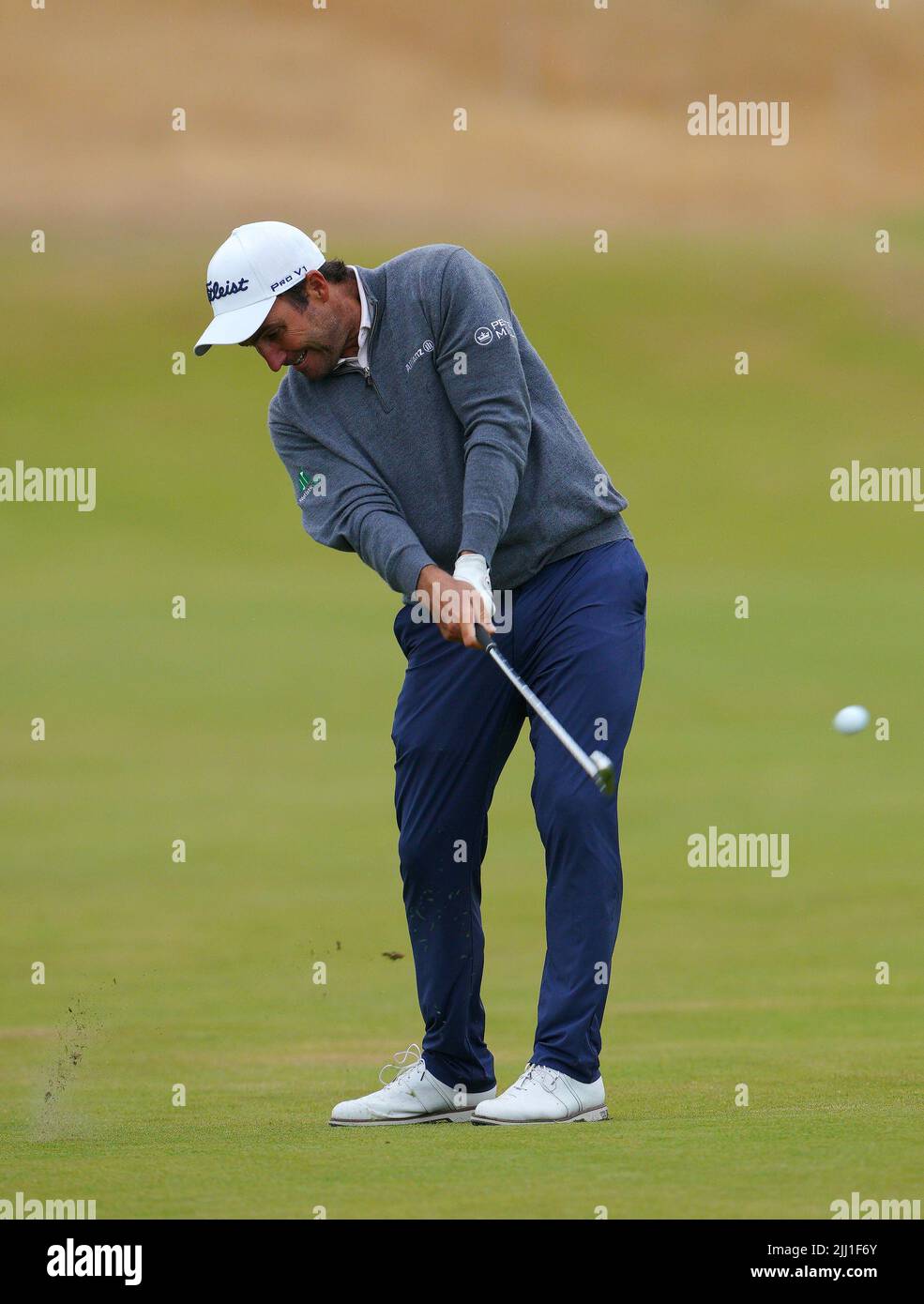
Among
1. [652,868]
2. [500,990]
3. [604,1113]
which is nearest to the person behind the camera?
[604,1113]

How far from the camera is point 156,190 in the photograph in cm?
3228

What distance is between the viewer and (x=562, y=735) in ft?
16.3

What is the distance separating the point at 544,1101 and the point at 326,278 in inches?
83.3

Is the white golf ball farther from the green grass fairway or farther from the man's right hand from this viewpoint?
the man's right hand

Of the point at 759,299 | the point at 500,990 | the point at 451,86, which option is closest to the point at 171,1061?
the point at 500,990

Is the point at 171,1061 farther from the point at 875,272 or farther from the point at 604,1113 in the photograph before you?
the point at 875,272

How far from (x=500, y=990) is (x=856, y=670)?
37.6ft

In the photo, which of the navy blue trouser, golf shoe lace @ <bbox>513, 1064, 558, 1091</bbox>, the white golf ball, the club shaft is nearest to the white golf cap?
the navy blue trouser

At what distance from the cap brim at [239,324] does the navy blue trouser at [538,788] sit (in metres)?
0.87

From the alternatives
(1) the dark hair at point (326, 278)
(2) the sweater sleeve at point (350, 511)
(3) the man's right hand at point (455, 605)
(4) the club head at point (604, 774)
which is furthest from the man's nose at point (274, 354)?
(4) the club head at point (604, 774)

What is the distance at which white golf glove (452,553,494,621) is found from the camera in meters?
5.03

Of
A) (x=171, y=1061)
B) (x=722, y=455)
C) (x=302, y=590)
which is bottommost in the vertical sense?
(x=171, y=1061)

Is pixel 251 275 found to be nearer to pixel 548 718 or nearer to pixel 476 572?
pixel 476 572

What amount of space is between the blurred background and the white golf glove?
1.29m
